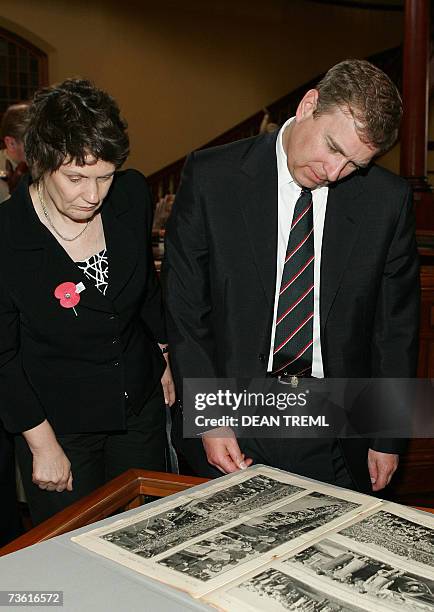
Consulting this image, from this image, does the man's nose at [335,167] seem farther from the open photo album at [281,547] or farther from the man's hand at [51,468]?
the man's hand at [51,468]

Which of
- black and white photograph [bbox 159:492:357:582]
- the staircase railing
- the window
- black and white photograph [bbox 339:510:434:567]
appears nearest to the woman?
black and white photograph [bbox 159:492:357:582]

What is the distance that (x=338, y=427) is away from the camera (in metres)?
1.85

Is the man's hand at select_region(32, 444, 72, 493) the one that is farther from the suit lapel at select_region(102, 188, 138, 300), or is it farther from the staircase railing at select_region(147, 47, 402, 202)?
the staircase railing at select_region(147, 47, 402, 202)

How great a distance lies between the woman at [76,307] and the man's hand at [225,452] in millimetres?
242

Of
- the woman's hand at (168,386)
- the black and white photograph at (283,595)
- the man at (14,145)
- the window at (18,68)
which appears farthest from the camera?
the window at (18,68)

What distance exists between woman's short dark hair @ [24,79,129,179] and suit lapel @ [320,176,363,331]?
528 millimetres

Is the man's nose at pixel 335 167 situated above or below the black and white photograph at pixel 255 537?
above

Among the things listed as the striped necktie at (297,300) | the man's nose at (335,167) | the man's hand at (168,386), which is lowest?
the man's hand at (168,386)

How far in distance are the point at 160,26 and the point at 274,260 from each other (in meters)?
9.21

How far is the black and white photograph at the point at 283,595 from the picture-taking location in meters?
0.97

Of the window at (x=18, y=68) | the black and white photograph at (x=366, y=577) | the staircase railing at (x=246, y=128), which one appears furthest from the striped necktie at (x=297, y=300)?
the window at (x=18, y=68)

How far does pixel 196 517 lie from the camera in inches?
49.4

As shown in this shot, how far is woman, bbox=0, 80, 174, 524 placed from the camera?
163 cm

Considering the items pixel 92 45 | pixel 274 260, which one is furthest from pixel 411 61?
pixel 92 45
